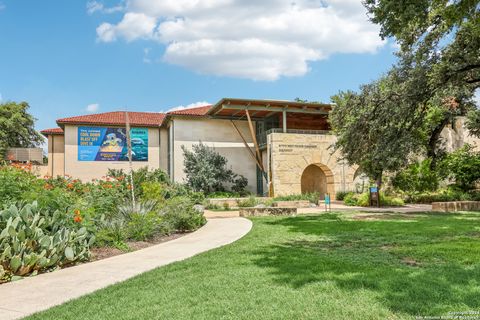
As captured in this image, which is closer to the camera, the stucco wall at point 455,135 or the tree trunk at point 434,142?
the tree trunk at point 434,142

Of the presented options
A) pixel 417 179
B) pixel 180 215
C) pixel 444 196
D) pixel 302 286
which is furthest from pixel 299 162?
pixel 302 286

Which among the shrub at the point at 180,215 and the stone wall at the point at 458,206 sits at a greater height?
the shrub at the point at 180,215

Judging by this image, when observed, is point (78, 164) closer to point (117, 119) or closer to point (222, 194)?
point (117, 119)

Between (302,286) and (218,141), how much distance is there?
27345 millimetres

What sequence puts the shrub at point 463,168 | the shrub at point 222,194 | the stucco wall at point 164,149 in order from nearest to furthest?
the shrub at point 463,168 < the shrub at point 222,194 < the stucco wall at point 164,149

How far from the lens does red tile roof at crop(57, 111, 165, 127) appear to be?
31.2m

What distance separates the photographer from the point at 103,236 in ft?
27.3

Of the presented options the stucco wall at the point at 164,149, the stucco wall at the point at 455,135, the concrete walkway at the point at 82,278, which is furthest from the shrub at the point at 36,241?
the stucco wall at the point at 455,135

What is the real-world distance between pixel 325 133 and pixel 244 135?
22.0 ft

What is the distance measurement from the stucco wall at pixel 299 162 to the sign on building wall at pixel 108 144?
11621mm

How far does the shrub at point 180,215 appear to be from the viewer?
37.2 feet

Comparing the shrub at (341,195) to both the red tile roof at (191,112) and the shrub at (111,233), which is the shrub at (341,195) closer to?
the red tile roof at (191,112)

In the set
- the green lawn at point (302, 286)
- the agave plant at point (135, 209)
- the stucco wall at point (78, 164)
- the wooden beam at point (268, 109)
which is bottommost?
the green lawn at point (302, 286)

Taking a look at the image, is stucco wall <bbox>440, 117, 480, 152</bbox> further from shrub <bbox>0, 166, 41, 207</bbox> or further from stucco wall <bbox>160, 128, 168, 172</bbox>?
shrub <bbox>0, 166, 41, 207</bbox>
